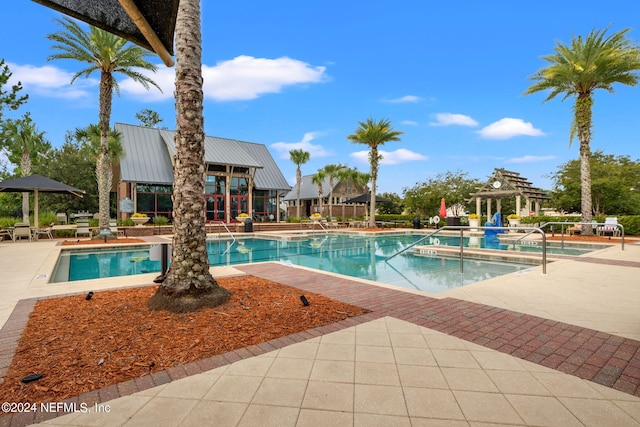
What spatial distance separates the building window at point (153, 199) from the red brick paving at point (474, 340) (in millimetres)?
20646

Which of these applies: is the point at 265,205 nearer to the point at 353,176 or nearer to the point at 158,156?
the point at 158,156

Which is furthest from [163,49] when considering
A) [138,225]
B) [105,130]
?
[138,225]

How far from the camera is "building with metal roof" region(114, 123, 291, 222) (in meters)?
23.7

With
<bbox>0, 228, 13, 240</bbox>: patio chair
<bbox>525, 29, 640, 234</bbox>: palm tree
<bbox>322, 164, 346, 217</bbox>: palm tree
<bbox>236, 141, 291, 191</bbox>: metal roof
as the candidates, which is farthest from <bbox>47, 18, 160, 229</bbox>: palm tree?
<bbox>322, 164, 346, 217</bbox>: palm tree

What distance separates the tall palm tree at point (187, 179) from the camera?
4.40 metres

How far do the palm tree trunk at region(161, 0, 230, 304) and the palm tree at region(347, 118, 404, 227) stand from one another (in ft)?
65.5

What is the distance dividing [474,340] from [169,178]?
24665 millimetres

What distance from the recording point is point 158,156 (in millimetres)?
25656

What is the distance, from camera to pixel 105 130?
14.9 m

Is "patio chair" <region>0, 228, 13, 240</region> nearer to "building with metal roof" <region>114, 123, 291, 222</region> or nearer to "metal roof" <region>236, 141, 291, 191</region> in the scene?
→ "building with metal roof" <region>114, 123, 291, 222</region>

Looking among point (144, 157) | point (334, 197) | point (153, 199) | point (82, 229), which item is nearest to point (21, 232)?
point (82, 229)

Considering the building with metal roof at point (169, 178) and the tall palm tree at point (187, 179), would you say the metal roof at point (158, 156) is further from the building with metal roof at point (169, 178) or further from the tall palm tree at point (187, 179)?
the tall palm tree at point (187, 179)

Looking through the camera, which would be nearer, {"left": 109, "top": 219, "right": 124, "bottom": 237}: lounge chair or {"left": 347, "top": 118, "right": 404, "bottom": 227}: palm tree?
{"left": 109, "top": 219, "right": 124, "bottom": 237}: lounge chair

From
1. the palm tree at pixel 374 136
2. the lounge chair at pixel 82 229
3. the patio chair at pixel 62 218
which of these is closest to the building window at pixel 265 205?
the palm tree at pixel 374 136
